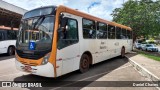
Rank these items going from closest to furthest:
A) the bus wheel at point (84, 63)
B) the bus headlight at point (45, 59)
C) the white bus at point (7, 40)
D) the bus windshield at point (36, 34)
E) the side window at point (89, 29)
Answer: the bus headlight at point (45, 59) → the bus windshield at point (36, 34) → the bus wheel at point (84, 63) → the side window at point (89, 29) → the white bus at point (7, 40)

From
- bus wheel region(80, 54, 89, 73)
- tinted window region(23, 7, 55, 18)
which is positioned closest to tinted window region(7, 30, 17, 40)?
tinted window region(23, 7, 55, 18)

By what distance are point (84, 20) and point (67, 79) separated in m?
3.08

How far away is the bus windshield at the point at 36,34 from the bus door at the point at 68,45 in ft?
1.38

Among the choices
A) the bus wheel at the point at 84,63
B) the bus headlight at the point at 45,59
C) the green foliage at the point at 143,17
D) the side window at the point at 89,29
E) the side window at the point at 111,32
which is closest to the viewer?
the bus headlight at the point at 45,59

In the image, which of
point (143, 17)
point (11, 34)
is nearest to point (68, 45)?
point (11, 34)

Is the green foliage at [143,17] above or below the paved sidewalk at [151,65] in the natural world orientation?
above

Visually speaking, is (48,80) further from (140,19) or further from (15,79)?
(140,19)

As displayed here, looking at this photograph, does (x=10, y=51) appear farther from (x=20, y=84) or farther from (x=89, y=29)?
(x=20, y=84)

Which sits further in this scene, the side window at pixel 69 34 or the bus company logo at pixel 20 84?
the side window at pixel 69 34

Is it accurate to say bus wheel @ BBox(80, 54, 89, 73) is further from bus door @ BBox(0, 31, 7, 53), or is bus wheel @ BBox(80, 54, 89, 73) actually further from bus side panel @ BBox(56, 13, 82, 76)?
bus door @ BBox(0, 31, 7, 53)

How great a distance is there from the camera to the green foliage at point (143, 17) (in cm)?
2572

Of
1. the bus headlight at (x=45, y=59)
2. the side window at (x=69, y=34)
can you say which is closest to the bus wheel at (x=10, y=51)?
the side window at (x=69, y=34)

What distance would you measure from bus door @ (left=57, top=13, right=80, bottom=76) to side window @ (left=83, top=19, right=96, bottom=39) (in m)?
0.88

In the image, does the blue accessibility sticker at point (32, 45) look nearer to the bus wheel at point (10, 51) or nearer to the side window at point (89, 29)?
the side window at point (89, 29)
